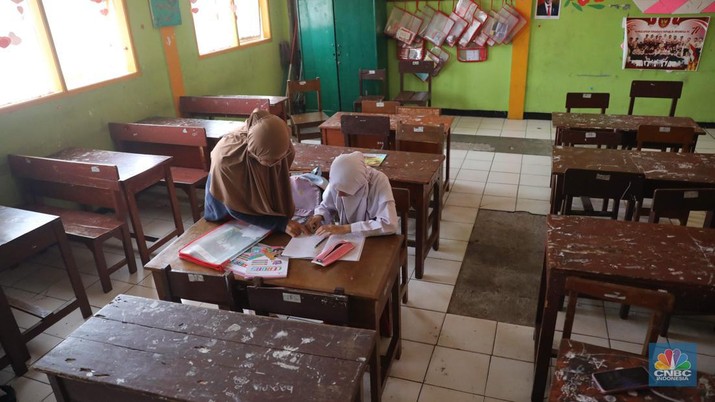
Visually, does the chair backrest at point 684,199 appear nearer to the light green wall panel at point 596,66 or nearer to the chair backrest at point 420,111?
the chair backrest at point 420,111

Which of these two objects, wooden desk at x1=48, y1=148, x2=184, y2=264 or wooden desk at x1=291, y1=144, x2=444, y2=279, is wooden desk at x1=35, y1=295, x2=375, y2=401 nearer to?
wooden desk at x1=291, y1=144, x2=444, y2=279

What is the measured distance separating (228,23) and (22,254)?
177 inches

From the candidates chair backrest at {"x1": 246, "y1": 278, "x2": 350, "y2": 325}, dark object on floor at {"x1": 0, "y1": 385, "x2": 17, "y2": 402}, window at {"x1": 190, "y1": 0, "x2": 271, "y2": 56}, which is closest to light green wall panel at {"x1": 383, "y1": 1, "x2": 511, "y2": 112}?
window at {"x1": 190, "y1": 0, "x2": 271, "y2": 56}

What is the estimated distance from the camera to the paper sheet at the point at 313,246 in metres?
2.24

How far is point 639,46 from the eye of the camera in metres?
6.33

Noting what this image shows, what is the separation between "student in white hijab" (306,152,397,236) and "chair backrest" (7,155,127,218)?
5.38 feet

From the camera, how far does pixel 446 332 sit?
2.88 metres

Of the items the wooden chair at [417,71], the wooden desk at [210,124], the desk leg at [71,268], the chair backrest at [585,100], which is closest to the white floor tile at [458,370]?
the desk leg at [71,268]

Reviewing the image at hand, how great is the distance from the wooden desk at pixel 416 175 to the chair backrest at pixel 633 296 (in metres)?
1.40

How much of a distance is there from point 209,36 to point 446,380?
5.13 meters

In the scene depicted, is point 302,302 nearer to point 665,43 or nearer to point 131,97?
point 131,97

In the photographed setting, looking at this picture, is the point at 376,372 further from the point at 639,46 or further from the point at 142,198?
the point at 639,46

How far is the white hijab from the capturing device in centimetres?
248

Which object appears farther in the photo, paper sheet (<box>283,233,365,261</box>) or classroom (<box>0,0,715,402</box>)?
paper sheet (<box>283,233,365,261</box>)
